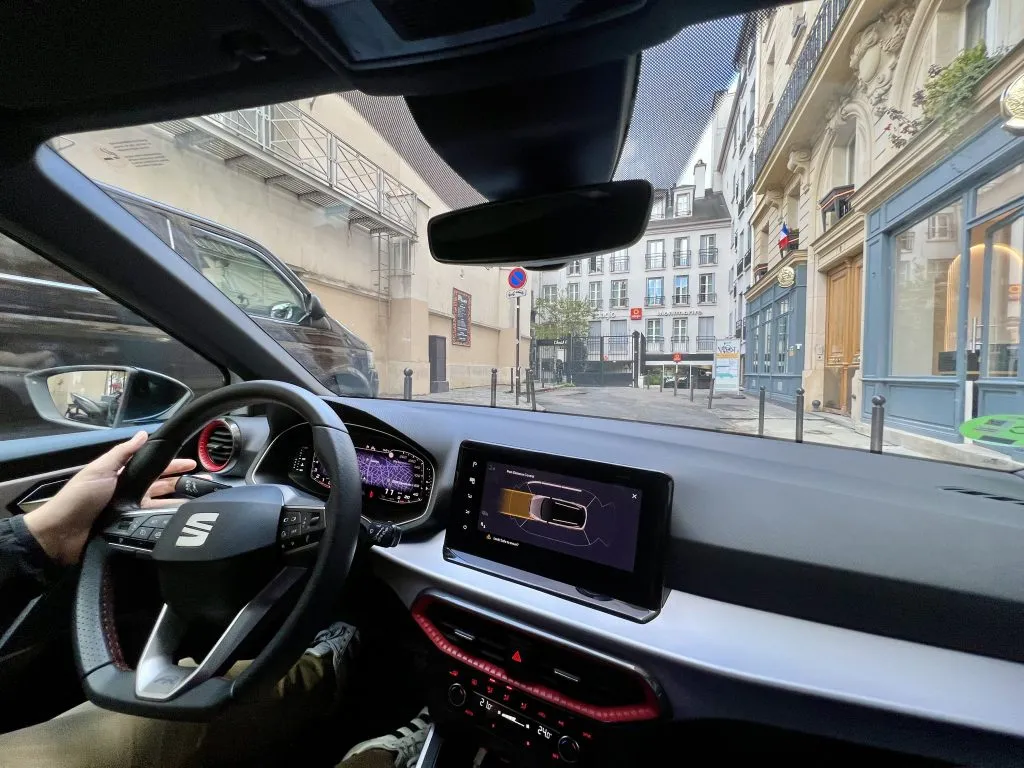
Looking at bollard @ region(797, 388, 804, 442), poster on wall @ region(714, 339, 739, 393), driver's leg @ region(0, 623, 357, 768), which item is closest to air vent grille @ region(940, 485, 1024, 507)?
bollard @ region(797, 388, 804, 442)

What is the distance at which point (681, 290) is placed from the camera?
1985 mm

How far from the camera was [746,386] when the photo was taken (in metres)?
1.85

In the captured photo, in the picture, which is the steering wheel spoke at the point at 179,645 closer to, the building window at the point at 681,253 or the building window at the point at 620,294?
the building window at the point at 620,294

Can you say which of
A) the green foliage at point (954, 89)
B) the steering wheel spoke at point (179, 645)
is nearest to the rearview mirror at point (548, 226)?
the green foliage at point (954, 89)

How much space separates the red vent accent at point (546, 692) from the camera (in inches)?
47.6

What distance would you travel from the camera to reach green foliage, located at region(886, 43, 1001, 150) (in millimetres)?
1172

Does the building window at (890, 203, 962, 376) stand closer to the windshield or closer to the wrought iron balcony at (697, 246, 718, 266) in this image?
the windshield

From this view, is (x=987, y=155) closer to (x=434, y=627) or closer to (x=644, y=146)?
(x=644, y=146)

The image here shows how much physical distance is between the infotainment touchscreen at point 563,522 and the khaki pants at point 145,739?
72cm

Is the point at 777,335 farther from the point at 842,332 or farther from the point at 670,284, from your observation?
the point at 670,284

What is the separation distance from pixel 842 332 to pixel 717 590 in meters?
0.99

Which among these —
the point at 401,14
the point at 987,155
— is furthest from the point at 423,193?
the point at 987,155

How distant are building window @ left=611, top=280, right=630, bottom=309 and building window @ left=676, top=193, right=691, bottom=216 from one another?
0.33 meters

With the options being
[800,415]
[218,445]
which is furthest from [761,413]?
[218,445]
